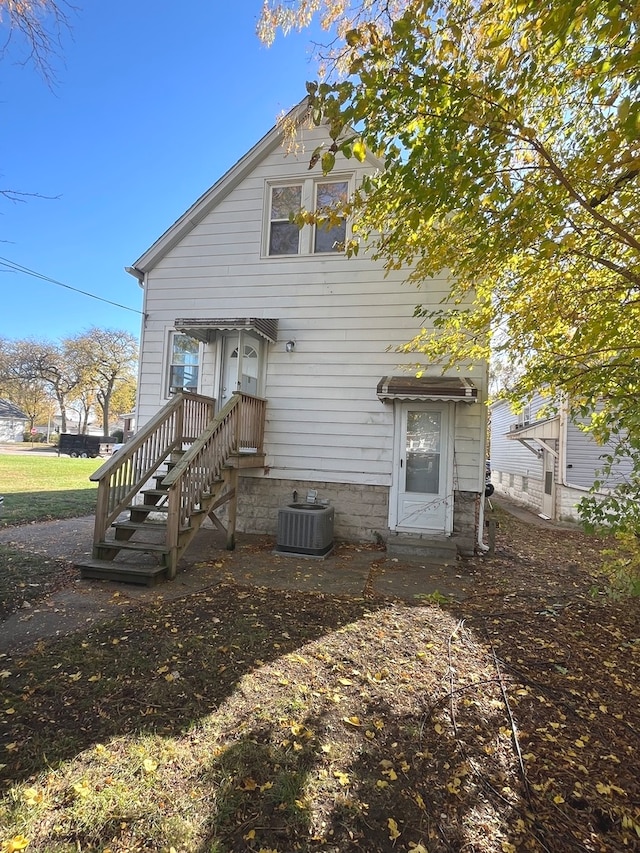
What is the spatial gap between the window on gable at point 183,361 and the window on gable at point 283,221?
235cm

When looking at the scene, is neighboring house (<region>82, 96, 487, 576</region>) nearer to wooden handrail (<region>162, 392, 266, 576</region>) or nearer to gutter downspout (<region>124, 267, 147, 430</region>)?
gutter downspout (<region>124, 267, 147, 430</region>)

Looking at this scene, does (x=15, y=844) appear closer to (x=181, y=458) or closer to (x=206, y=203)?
(x=181, y=458)

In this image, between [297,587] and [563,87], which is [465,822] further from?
[563,87]

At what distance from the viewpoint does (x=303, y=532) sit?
6316 mm

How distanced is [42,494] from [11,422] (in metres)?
43.3

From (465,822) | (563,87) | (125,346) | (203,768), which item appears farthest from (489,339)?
(125,346)

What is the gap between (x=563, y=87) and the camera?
10.7ft

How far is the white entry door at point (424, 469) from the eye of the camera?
683 centimetres

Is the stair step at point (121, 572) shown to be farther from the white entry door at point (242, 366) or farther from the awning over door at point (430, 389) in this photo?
the awning over door at point (430, 389)

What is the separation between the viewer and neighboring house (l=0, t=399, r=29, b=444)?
38.8 m

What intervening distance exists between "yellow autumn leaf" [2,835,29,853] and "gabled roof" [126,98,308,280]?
331 inches

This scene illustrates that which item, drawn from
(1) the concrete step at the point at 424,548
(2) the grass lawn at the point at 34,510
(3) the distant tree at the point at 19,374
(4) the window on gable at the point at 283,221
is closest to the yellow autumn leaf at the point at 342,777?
(2) the grass lawn at the point at 34,510

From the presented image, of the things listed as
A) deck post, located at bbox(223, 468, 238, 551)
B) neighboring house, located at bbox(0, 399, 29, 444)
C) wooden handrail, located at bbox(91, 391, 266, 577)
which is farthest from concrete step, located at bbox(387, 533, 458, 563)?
neighboring house, located at bbox(0, 399, 29, 444)

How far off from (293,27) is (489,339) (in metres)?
4.06
